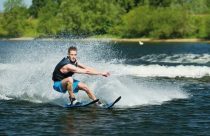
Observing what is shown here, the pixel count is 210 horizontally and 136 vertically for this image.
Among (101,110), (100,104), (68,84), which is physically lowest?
(101,110)

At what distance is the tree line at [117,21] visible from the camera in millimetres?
136375

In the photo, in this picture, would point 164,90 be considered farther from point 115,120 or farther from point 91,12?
point 91,12

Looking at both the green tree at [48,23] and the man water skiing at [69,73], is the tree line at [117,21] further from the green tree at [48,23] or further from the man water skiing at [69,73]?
the man water skiing at [69,73]

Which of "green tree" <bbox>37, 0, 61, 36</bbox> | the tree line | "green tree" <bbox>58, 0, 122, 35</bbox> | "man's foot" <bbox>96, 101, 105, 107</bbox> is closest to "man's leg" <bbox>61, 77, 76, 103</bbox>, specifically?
"man's foot" <bbox>96, 101, 105, 107</bbox>

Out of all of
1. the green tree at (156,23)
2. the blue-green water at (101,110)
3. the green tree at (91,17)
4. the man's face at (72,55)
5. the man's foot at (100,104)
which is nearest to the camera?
the blue-green water at (101,110)

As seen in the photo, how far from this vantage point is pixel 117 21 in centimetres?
14412

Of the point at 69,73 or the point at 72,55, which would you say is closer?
the point at 72,55

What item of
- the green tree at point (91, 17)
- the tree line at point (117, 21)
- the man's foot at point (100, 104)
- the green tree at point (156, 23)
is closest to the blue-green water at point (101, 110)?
the man's foot at point (100, 104)

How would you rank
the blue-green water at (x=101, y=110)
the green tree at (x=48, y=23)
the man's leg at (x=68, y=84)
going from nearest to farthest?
the blue-green water at (x=101, y=110) < the man's leg at (x=68, y=84) < the green tree at (x=48, y=23)

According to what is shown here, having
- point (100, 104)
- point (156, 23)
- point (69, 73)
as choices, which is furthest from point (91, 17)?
point (69, 73)

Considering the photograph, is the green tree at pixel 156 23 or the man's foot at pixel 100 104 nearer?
→ the man's foot at pixel 100 104

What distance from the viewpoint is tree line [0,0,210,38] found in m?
136

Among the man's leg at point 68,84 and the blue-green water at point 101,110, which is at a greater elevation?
the man's leg at point 68,84

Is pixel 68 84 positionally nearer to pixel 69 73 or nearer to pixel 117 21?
pixel 69 73
